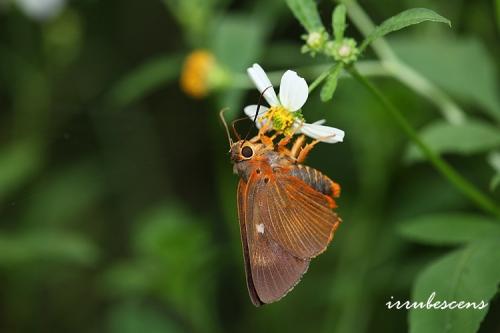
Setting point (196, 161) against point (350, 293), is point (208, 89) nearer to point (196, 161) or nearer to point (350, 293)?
point (350, 293)

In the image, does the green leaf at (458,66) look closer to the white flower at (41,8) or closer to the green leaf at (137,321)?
the green leaf at (137,321)

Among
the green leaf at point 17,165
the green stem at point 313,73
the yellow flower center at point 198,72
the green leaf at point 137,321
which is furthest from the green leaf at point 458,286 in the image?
the green leaf at point 17,165

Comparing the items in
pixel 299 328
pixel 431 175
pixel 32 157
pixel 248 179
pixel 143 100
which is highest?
pixel 143 100

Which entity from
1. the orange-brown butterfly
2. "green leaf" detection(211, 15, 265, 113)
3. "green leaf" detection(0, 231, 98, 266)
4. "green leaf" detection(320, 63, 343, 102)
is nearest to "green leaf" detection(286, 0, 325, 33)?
"green leaf" detection(320, 63, 343, 102)

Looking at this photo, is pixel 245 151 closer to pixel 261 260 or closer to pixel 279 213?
pixel 279 213

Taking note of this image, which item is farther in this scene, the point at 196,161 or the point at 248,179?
the point at 196,161

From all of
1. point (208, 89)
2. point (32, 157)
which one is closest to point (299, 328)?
point (208, 89)
